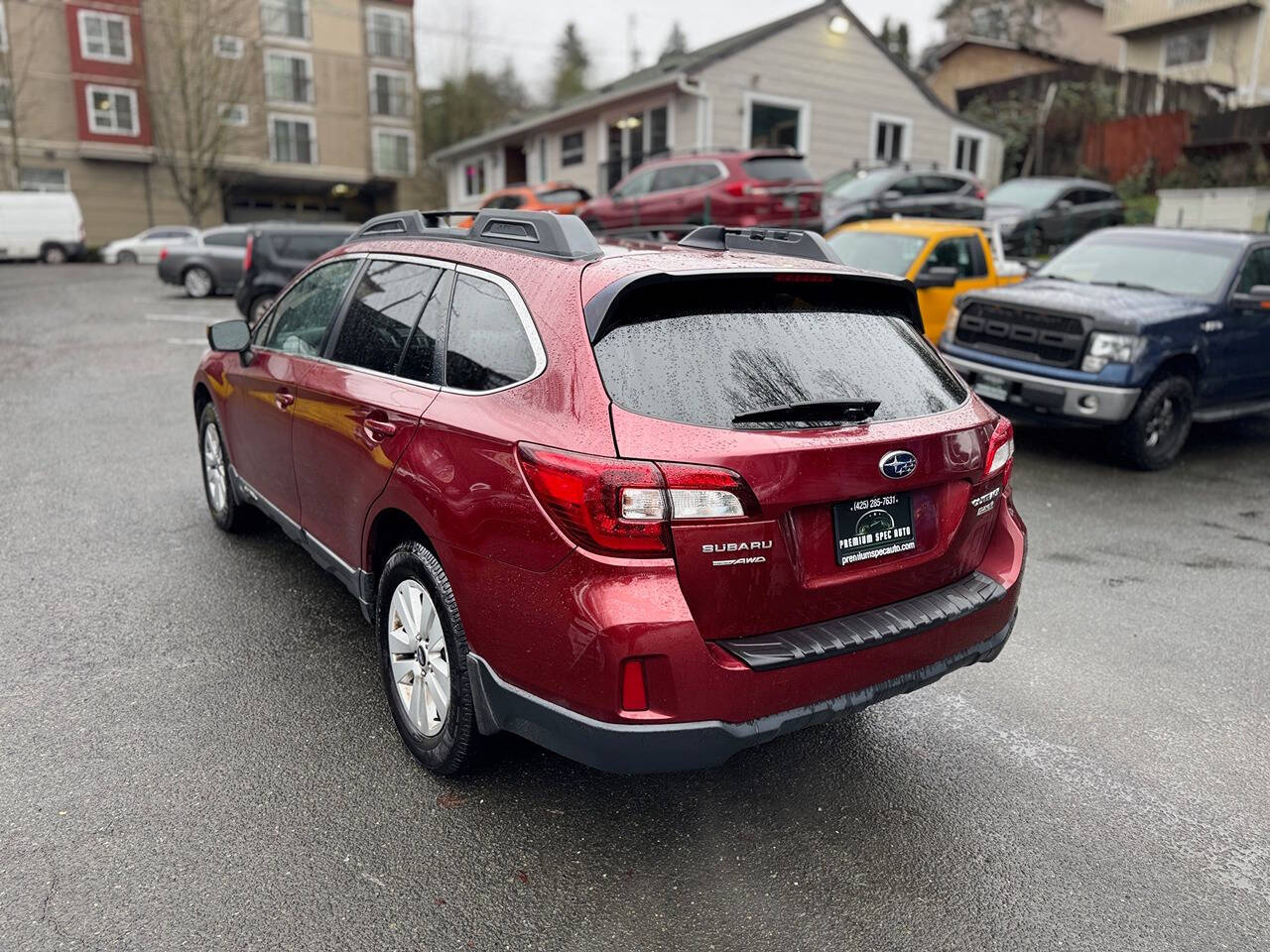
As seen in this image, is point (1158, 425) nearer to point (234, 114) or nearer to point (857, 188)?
point (857, 188)

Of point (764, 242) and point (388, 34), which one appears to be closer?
point (764, 242)

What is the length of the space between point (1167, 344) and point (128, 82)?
43.2 m

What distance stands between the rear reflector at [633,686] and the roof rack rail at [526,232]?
1285mm

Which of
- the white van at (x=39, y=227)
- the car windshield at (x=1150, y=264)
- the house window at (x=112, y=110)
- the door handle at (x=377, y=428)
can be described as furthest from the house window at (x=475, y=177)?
the door handle at (x=377, y=428)

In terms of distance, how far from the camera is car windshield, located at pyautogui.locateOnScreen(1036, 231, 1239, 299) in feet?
26.6

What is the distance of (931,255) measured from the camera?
10281 mm

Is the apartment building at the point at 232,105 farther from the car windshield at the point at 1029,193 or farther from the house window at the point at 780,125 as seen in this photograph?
the car windshield at the point at 1029,193

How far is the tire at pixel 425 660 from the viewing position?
294cm

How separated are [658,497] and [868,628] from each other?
795mm

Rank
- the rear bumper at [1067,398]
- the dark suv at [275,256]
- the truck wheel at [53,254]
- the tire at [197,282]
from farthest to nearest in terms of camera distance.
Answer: the truck wheel at [53,254] < the tire at [197,282] < the dark suv at [275,256] < the rear bumper at [1067,398]

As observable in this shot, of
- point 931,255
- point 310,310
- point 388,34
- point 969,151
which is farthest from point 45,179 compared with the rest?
point 310,310

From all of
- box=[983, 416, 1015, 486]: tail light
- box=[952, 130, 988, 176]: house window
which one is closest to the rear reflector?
box=[983, 416, 1015, 486]: tail light

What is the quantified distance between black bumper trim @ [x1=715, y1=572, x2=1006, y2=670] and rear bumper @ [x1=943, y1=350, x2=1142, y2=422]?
4330 mm

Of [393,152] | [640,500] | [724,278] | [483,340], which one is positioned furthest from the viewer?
[393,152]
